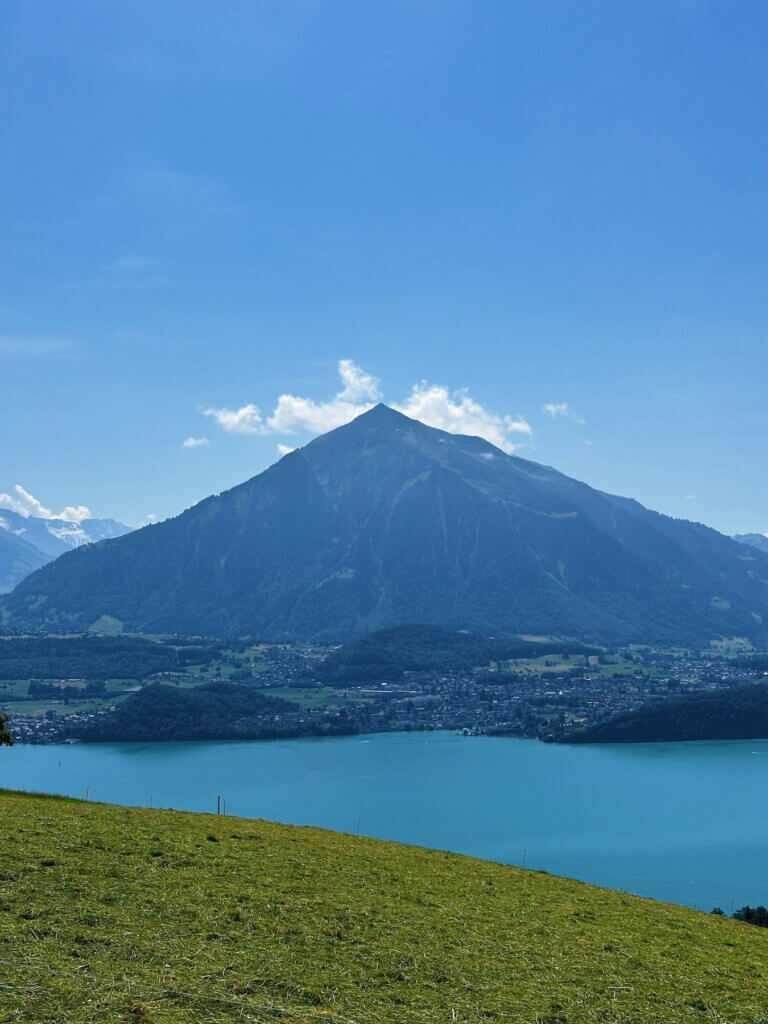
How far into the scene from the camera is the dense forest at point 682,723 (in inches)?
7175

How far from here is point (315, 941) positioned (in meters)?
16.5

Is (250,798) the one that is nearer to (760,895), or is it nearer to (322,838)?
(760,895)

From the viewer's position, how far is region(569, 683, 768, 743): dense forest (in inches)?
7175

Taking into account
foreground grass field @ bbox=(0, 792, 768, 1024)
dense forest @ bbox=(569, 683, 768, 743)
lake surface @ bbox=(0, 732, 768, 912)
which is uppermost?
foreground grass field @ bbox=(0, 792, 768, 1024)

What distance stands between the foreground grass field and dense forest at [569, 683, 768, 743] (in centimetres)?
16339

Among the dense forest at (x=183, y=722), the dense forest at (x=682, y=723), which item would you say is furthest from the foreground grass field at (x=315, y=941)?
the dense forest at (x=682, y=723)

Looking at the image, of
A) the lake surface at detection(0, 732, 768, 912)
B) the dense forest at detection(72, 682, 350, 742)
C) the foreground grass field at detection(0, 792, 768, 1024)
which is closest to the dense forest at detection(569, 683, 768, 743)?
the lake surface at detection(0, 732, 768, 912)

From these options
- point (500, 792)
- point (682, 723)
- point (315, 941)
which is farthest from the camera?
point (682, 723)

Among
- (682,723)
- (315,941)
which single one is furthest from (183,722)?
(315,941)

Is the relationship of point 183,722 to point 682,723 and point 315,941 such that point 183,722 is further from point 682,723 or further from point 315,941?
point 315,941

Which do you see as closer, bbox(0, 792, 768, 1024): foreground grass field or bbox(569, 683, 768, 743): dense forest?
bbox(0, 792, 768, 1024): foreground grass field

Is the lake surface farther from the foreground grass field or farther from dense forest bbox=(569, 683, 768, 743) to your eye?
the foreground grass field

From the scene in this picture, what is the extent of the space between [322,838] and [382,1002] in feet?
47.2

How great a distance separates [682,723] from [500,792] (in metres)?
72.9
